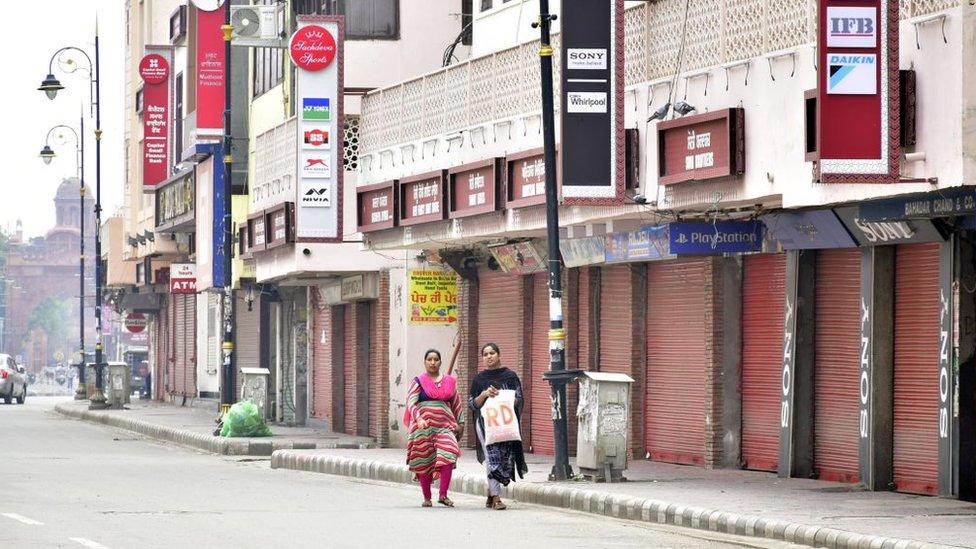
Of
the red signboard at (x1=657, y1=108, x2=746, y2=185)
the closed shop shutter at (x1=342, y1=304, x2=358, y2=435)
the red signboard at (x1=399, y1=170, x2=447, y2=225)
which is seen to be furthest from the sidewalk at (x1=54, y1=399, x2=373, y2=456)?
the red signboard at (x1=657, y1=108, x2=746, y2=185)

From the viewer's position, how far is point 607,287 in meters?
28.6

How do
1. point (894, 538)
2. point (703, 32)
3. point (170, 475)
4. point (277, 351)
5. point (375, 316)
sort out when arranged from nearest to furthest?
1. point (894, 538)
2. point (703, 32)
3. point (170, 475)
4. point (375, 316)
5. point (277, 351)

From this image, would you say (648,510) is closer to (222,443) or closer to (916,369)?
(916,369)

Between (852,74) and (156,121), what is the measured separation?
140ft

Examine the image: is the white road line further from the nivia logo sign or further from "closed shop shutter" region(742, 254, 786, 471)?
"closed shop shutter" region(742, 254, 786, 471)

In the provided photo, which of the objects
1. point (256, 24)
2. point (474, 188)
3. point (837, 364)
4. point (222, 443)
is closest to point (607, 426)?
point (837, 364)

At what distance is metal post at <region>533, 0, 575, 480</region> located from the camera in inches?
883

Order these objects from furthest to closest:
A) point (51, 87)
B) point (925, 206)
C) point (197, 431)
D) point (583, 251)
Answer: point (51, 87) < point (197, 431) < point (583, 251) < point (925, 206)

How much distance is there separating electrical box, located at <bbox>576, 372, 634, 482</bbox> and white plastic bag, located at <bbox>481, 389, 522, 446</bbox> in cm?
151

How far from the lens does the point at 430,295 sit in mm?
33531

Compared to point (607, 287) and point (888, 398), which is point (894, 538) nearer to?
point (888, 398)

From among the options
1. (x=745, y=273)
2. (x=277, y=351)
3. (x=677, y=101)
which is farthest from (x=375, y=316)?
(x=677, y=101)

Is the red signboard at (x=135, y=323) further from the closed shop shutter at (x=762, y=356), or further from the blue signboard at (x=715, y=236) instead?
the blue signboard at (x=715, y=236)

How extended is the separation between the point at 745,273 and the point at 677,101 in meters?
3.65
